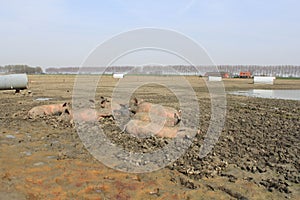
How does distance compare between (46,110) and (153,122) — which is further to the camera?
(46,110)

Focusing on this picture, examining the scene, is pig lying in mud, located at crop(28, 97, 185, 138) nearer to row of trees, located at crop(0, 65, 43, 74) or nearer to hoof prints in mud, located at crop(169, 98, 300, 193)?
hoof prints in mud, located at crop(169, 98, 300, 193)

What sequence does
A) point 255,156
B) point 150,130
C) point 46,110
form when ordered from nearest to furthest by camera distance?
point 255,156, point 150,130, point 46,110

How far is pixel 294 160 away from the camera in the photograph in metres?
7.85

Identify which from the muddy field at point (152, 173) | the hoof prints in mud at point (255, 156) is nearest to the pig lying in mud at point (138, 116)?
the muddy field at point (152, 173)

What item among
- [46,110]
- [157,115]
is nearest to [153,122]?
[157,115]

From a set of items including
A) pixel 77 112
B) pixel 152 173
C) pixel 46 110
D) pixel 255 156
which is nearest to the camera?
pixel 152 173

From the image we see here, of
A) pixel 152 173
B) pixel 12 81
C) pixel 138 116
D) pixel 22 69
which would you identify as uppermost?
pixel 22 69

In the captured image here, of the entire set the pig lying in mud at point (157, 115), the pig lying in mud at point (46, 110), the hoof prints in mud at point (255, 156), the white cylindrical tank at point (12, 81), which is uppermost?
the white cylindrical tank at point (12, 81)

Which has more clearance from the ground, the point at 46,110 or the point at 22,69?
the point at 22,69

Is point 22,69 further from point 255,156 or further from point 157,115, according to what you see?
point 255,156

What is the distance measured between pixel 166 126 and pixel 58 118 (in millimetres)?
5679

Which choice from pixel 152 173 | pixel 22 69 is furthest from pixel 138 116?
pixel 22 69

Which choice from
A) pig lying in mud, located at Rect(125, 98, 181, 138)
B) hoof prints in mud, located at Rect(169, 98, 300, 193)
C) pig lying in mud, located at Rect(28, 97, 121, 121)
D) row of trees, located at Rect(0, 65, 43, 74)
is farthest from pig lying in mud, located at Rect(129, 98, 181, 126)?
row of trees, located at Rect(0, 65, 43, 74)

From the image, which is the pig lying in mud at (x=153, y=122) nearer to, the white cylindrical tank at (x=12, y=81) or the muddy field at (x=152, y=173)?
the muddy field at (x=152, y=173)
